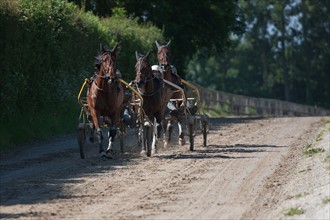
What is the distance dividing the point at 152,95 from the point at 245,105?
44252mm

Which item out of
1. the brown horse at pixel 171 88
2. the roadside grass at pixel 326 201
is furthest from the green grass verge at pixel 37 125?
the roadside grass at pixel 326 201

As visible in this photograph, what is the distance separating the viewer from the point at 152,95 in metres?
21.7

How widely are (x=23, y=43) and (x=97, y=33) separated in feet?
22.2

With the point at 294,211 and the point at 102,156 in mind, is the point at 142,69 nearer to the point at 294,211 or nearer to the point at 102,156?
the point at 102,156

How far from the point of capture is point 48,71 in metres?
28.9

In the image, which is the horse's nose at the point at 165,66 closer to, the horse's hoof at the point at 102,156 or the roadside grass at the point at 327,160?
the horse's hoof at the point at 102,156

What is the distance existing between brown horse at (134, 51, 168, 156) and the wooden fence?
92.7 feet

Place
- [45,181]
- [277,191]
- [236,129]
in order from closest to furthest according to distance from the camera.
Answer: [277,191] < [45,181] < [236,129]

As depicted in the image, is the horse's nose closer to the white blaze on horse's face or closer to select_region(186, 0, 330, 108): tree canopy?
the white blaze on horse's face

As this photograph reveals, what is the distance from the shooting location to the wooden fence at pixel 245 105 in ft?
188

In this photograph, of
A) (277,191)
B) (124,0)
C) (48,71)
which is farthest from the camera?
(124,0)

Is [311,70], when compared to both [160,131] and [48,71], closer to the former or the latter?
[48,71]

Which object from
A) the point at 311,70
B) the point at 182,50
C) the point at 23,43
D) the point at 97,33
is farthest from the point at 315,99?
the point at 23,43

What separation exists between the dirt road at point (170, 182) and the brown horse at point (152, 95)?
2.22ft
